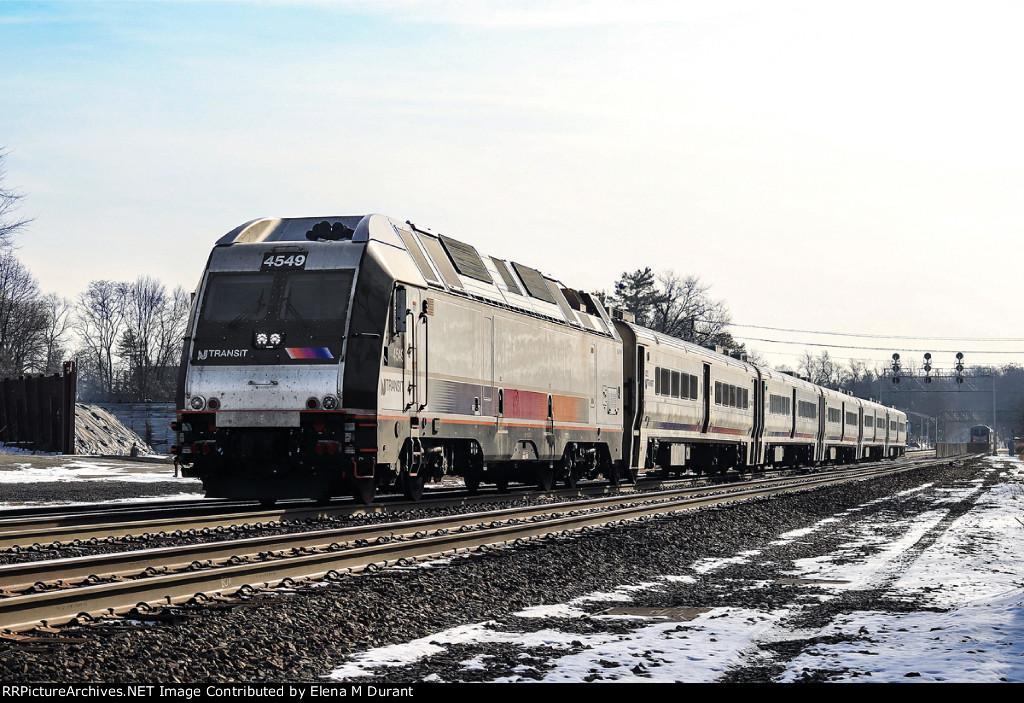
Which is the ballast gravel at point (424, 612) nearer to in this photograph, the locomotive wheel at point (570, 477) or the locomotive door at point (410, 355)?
the locomotive door at point (410, 355)

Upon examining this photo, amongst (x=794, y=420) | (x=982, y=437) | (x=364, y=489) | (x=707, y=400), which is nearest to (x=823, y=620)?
(x=364, y=489)

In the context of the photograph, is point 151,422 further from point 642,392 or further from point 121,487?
point 642,392

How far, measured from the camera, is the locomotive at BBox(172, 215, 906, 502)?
15.4 m

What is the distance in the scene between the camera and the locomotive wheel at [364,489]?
53.7 ft

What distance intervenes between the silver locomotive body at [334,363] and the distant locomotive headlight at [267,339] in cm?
2

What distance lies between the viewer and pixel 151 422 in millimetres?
60312

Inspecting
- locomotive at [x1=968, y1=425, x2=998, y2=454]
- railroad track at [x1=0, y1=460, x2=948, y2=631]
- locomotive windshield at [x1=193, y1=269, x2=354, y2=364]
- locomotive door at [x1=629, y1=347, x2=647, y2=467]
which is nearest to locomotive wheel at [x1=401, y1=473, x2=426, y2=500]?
railroad track at [x1=0, y1=460, x2=948, y2=631]

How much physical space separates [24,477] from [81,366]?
303ft

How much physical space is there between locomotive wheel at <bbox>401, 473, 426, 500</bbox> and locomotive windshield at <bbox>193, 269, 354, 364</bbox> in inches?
117

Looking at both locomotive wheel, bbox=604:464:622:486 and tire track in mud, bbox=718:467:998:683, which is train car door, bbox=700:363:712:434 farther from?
tire track in mud, bbox=718:467:998:683

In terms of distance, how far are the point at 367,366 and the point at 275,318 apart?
1588 millimetres

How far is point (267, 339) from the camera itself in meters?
15.8

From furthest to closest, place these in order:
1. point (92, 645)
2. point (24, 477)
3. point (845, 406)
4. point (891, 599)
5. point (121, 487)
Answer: point (845, 406) < point (24, 477) < point (121, 487) < point (891, 599) < point (92, 645)
